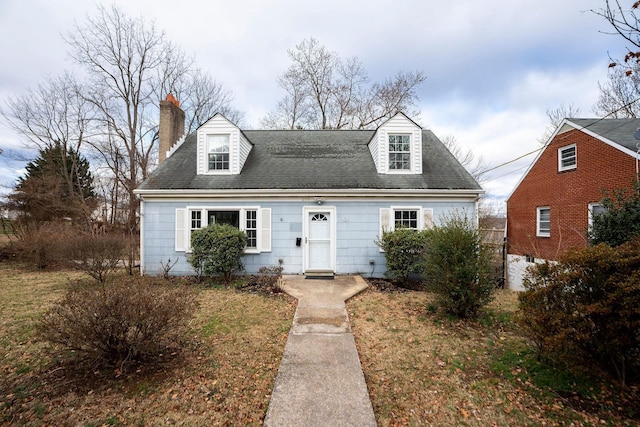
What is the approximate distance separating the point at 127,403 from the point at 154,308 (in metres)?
0.98

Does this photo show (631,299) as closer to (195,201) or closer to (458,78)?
(195,201)

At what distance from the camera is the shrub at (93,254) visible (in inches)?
291

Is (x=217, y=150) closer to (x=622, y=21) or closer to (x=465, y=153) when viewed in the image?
(x=622, y=21)

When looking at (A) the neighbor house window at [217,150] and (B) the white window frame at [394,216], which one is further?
(A) the neighbor house window at [217,150]

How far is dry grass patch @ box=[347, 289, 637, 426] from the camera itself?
2705 mm

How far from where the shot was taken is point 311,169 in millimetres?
9539

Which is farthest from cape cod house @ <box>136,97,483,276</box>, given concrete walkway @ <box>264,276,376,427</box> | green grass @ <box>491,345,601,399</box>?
green grass @ <box>491,345,601,399</box>

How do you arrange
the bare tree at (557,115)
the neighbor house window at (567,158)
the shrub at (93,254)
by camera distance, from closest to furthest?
the shrub at (93,254) → the neighbor house window at (567,158) → the bare tree at (557,115)

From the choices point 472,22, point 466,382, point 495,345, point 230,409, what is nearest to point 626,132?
point 472,22

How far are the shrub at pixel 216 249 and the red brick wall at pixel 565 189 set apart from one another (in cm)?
985

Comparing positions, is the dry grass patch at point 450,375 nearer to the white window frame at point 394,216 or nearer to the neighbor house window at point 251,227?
the white window frame at point 394,216

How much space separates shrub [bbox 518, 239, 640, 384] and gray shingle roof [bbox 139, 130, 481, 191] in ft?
19.0

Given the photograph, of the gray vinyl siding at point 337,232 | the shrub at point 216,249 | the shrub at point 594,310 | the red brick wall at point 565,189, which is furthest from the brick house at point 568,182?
the shrub at point 216,249

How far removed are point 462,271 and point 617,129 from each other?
10958mm
